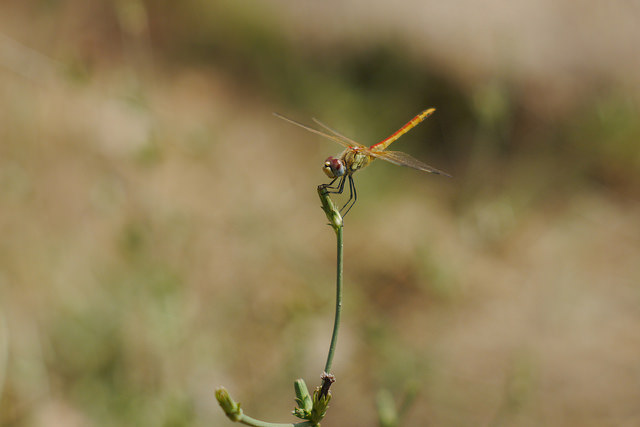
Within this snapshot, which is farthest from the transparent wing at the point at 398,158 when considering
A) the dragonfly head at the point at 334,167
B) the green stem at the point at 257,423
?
the green stem at the point at 257,423

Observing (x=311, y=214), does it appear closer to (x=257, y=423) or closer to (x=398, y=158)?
(x=398, y=158)

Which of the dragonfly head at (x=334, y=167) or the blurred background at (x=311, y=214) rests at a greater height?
the blurred background at (x=311, y=214)

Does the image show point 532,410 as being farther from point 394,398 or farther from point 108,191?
point 108,191

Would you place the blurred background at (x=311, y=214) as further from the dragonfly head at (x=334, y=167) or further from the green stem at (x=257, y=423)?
the green stem at (x=257, y=423)

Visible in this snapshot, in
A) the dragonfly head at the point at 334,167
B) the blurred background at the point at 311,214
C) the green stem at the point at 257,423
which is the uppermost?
the blurred background at the point at 311,214

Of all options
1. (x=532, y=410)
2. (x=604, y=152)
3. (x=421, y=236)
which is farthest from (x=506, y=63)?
(x=532, y=410)

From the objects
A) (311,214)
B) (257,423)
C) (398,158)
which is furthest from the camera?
(311,214)

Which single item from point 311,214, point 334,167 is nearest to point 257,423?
point 334,167

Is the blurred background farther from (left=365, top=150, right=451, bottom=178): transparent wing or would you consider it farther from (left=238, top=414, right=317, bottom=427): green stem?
(left=238, top=414, right=317, bottom=427): green stem
